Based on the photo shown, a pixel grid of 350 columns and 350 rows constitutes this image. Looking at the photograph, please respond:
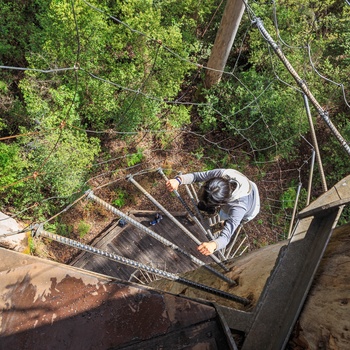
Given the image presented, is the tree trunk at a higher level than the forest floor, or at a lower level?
higher

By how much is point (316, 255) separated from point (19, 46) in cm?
960

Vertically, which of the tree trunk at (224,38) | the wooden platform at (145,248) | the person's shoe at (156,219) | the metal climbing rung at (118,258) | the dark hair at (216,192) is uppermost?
the tree trunk at (224,38)

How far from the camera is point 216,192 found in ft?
12.4

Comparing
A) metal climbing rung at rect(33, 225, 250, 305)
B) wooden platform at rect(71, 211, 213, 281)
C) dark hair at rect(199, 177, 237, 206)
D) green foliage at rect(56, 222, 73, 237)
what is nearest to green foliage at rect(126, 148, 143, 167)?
wooden platform at rect(71, 211, 213, 281)

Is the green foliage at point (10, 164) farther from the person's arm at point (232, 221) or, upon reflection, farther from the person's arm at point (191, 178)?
the person's arm at point (232, 221)

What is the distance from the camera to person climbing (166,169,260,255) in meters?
3.81

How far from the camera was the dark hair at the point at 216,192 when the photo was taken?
3.78 metres

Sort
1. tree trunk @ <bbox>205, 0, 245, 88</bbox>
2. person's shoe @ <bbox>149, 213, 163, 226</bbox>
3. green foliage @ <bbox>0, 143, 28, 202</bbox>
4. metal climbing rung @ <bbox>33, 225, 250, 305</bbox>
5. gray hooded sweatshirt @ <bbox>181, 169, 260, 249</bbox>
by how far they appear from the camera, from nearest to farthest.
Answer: metal climbing rung @ <bbox>33, 225, 250, 305</bbox> < gray hooded sweatshirt @ <bbox>181, 169, 260, 249</bbox> < green foliage @ <bbox>0, 143, 28, 202</bbox> < tree trunk @ <bbox>205, 0, 245, 88</bbox> < person's shoe @ <bbox>149, 213, 163, 226</bbox>

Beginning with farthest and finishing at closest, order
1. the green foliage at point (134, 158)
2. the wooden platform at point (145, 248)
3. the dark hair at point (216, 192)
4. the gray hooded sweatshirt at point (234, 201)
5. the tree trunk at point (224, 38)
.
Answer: the green foliage at point (134, 158) → the wooden platform at point (145, 248) → the tree trunk at point (224, 38) → the gray hooded sweatshirt at point (234, 201) → the dark hair at point (216, 192)

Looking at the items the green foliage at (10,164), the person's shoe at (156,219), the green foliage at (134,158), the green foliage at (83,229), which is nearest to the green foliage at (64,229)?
the green foliage at (83,229)

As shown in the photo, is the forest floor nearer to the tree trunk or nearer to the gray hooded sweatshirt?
the tree trunk

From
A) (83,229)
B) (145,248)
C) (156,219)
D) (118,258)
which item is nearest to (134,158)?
(156,219)

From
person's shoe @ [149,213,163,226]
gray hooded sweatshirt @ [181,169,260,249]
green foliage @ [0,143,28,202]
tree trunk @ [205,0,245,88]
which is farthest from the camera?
person's shoe @ [149,213,163,226]

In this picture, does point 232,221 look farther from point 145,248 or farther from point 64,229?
point 64,229
